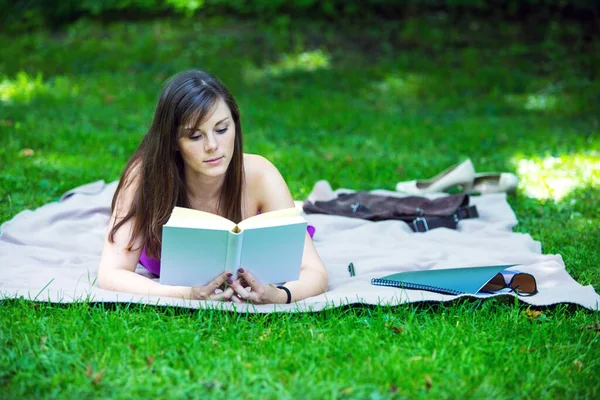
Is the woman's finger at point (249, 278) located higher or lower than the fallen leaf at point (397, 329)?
higher

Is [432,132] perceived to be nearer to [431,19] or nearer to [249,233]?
[431,19]

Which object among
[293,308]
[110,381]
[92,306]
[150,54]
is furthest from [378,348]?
[150,54]

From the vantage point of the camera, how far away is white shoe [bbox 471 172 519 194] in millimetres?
5906

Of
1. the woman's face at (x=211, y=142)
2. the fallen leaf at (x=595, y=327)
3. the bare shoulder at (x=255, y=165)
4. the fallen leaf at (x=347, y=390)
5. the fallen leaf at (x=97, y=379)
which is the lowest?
the fallen leaf at (x=97, y=379)

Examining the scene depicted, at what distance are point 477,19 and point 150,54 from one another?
16.2 feet

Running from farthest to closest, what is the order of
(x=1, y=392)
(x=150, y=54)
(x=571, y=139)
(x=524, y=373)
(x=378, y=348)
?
(x=150, y=54)
(x=571, y=139)
(x=378, y=348)
(x=524, y=373)
(x=1, y=392)

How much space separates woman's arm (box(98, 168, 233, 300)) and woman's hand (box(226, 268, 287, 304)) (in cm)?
5

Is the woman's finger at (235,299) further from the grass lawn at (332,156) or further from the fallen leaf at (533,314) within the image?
the fallen leaf at (533,314)

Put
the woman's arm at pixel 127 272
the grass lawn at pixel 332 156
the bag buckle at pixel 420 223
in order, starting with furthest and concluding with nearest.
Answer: the bag buckle at pixel 420 223 → the woman's arm at pixel 127 272 → the grass lawn at pixel 332 156

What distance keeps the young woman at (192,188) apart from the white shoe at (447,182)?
89.3 inches

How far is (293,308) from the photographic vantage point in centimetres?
360

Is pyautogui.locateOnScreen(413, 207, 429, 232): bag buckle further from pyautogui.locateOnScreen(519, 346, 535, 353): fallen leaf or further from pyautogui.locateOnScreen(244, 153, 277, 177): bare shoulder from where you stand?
pyautogui.locateOnScreen(519, 346, 535, 353): fallen leaf

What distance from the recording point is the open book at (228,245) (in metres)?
3.24

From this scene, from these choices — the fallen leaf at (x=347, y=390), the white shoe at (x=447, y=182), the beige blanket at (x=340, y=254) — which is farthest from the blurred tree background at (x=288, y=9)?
the fallen leaf at (x=347, y=390)
